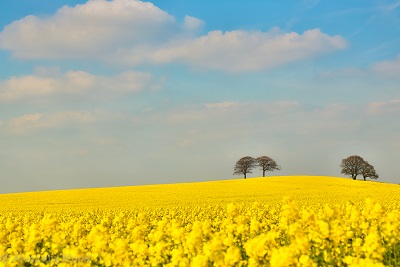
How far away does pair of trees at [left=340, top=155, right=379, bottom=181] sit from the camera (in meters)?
88.9

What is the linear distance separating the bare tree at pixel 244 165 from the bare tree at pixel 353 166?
15816 mm

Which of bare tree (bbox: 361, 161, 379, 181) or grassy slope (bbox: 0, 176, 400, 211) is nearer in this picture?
grassy slope (bbox: 0, 176, 400, 211)

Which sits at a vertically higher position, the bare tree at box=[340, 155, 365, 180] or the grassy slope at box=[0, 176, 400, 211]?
the bare tree at box=[340, 155, 365, 180]

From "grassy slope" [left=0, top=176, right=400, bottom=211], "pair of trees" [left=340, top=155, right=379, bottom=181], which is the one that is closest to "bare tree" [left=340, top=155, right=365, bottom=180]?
"pair of trees" [left=340, top=155, right=379, bottom=181]

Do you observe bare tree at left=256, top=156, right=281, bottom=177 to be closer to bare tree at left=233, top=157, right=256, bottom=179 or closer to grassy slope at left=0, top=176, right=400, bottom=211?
bare tree at left=233, top=157, right=256, bottom=179

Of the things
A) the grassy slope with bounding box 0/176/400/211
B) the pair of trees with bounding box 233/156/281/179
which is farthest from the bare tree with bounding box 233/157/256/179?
the grassy slope with bounding box 0/176/400/211

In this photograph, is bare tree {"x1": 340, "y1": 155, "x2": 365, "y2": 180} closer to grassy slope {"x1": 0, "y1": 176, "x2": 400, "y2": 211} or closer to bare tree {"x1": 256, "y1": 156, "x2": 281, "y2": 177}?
bare tree {"x1": 256, "y1": 156, "x2": 281, "y2": 177}

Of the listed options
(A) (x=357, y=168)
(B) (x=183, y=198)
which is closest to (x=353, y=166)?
(A) (x=357, y=168)

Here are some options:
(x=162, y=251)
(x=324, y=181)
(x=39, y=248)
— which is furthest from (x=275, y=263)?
(x=324, y=181)

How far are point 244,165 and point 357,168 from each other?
19690mm

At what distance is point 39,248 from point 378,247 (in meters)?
7.82

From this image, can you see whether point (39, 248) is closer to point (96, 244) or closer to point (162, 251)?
point (96, 244)

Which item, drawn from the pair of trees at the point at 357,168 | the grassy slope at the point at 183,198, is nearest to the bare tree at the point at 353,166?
the pair of trees at the point at 357,168

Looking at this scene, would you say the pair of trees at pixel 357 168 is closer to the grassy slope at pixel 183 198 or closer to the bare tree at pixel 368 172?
the bare tree at pixel 368 172
